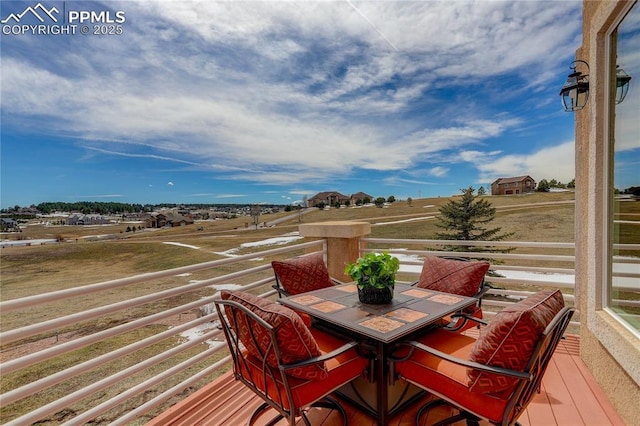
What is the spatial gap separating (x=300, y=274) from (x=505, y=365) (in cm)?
172

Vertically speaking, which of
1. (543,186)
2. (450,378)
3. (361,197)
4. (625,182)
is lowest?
(450,378)

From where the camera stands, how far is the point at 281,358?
1.37m

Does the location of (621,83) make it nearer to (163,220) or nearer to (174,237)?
(163,220)

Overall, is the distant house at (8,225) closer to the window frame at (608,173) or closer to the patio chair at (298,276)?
the patio chair at (298,276)

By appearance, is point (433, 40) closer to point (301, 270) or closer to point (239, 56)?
point (239, 56)

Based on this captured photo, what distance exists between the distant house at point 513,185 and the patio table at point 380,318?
13953 millimetres

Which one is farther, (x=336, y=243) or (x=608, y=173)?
(x=336, y=243)

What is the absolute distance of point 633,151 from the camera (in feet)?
6.38

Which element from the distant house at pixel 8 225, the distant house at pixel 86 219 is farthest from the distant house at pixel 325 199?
the distant house at pixel 8 225

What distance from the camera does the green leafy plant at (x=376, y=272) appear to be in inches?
81.1

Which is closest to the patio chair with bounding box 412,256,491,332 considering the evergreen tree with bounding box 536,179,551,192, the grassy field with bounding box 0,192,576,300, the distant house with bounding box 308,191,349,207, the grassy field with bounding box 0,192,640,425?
the grassy field with bounding box 0,192,640,425

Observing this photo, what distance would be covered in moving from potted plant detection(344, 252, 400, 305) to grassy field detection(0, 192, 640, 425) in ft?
23.1

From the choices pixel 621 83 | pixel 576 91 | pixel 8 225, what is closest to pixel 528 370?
pixel 621 83

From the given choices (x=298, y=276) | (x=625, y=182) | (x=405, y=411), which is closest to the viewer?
(x=405, y=411)
